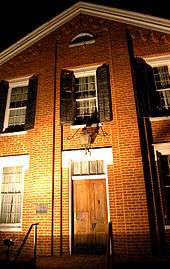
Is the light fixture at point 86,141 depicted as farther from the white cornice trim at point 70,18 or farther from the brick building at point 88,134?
the white cornice trim at point 70,18

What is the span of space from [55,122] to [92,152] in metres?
1.82

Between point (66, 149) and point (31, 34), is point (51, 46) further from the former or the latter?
point (66, 149)

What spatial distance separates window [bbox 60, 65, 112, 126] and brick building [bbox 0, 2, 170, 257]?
0.13 ft

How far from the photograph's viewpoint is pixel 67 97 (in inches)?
347

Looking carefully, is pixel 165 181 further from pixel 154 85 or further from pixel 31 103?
pixel 31 103

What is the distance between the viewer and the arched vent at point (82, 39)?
9.45 metres

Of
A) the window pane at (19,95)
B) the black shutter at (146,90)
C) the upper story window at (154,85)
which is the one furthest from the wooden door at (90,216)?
the window pane at (19,95)

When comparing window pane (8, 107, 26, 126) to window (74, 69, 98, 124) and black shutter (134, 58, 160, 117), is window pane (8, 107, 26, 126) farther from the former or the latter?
black shutter (134, 58, 160, 117)

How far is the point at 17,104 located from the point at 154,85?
529cm

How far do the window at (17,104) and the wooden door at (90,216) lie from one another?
3020 mm

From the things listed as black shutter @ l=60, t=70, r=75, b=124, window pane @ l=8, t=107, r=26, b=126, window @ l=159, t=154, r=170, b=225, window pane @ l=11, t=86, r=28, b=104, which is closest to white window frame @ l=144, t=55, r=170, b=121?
black shutter @ l=60, t=70, r=75, b=124

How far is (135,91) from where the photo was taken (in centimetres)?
827

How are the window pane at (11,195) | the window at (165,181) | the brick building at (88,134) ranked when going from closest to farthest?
the window at (165,181) → the brick building at (88,134) → the window pane at (11,195)

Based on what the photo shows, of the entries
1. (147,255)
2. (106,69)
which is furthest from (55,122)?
(147,255)
